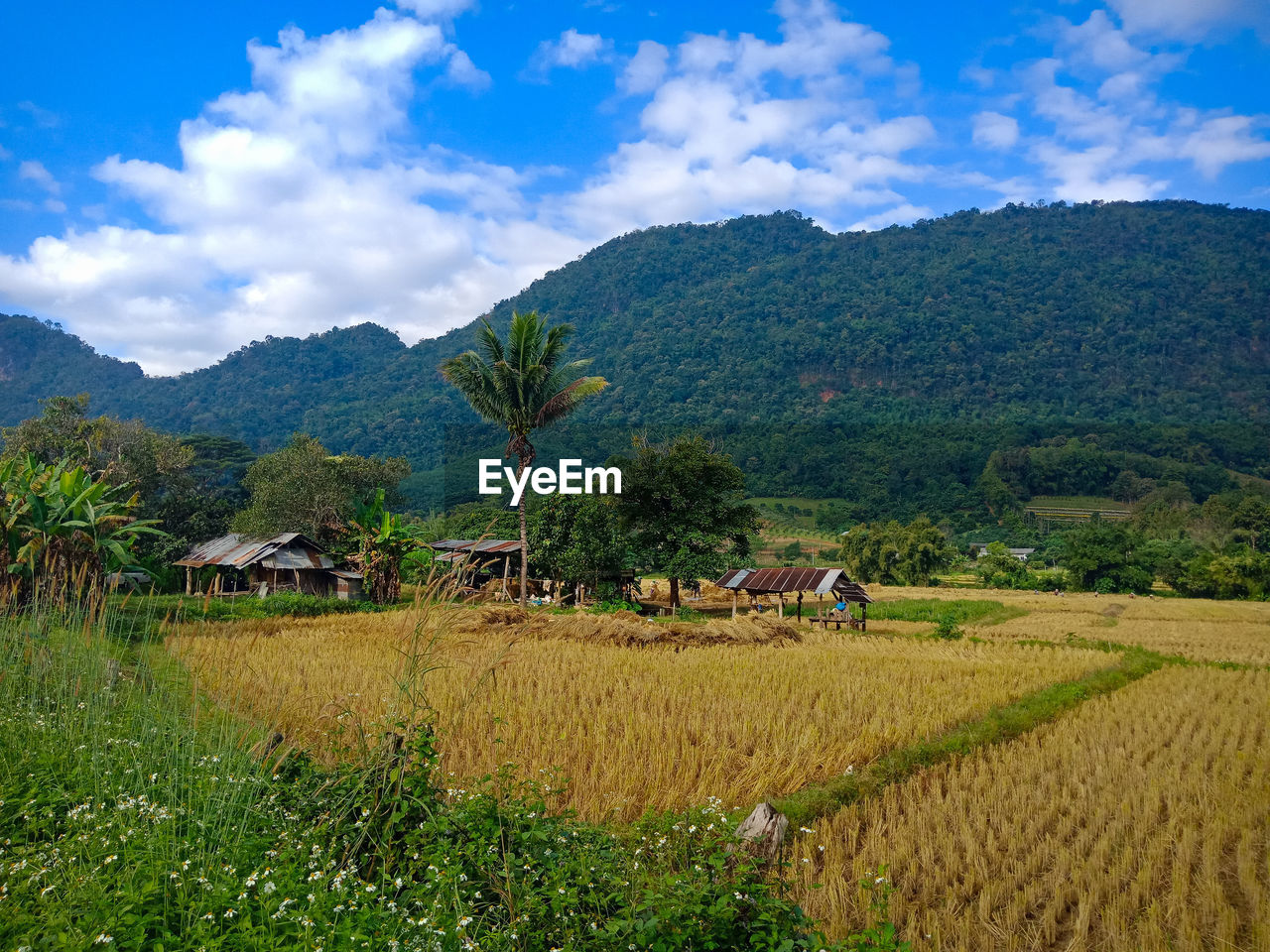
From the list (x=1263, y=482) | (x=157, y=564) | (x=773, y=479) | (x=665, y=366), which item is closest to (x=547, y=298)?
(x=665, y=366)

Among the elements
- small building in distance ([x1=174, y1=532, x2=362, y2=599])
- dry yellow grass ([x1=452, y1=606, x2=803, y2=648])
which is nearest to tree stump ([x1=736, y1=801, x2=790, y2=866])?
dry yellow grass ([x1=452, y1=606, x2=803, y2=648])

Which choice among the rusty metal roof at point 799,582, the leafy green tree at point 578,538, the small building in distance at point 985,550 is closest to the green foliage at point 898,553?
the small building in distance at point 985,550

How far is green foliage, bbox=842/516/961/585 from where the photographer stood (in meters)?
49.2

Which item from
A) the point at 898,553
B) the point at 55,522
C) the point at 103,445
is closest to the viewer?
the point at 55,522

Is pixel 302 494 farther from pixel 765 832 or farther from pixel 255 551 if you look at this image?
pixel 765 832

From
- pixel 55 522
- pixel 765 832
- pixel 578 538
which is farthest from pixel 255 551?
pixel 765 832

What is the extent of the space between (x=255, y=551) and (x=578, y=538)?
40.0ft

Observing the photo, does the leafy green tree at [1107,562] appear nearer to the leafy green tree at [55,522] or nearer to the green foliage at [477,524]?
the green foliage at [477,524]

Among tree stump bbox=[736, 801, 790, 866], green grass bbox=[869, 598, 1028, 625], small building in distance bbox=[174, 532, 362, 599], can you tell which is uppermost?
tree stump bbox=[736, 801, 790, 866]

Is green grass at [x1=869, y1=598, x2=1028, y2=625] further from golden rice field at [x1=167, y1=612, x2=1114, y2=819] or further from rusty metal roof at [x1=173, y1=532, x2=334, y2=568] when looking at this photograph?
rusty metal roof at [x1=173, y1=532, x2=334, y2=568]

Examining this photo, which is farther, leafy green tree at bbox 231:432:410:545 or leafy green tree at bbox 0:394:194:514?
leafy green tree at bbox 231:432:410:545

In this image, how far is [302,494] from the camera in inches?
1401

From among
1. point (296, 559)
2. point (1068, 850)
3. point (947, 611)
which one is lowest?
point (947, 611)

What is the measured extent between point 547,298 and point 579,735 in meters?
176
